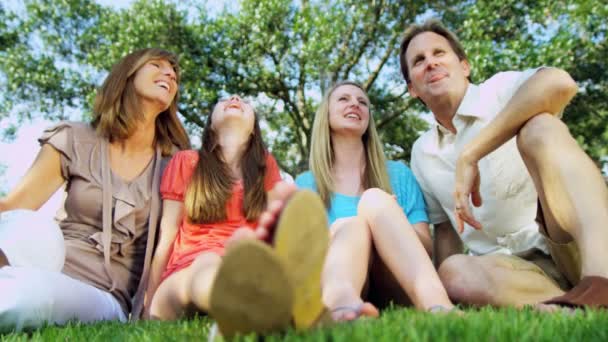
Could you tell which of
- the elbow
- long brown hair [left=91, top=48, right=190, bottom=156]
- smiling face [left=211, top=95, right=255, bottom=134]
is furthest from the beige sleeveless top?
the elbow

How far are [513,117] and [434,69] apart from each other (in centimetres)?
96

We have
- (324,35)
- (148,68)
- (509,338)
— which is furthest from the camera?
(324,35)

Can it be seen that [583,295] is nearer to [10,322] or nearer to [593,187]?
[593,187]

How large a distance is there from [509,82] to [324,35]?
28.5 ft

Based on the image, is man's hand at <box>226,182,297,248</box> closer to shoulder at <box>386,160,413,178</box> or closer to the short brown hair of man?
shoulder at <box>386,160,413,178</box>

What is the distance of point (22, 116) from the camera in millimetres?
13258

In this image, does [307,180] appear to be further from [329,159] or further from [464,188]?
[464,188]

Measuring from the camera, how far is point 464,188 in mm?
2336

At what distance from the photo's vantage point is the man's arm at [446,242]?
126 inches

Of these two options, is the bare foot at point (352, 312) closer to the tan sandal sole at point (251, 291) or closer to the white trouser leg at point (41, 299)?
the tan sandal sole at point (251, 291)

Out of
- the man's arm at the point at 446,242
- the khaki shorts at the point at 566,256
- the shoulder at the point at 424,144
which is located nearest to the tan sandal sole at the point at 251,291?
the khaki shorts at the point at 566,256

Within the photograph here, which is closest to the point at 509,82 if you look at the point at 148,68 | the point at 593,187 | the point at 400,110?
the point at 593,187

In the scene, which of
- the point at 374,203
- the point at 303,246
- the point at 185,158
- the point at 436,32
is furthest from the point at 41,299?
the point at 436,32

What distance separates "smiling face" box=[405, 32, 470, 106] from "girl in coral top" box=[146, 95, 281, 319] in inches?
41.9
